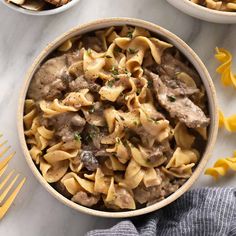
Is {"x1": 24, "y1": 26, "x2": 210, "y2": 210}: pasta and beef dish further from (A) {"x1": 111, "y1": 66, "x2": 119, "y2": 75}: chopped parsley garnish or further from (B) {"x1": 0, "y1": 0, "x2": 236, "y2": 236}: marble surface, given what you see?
(B) {"x1": 0, "y1": 0, "x2": 236, "y2": 236}: marble surface

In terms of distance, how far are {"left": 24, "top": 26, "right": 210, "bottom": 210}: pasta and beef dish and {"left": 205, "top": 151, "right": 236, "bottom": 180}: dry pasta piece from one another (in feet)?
0.50

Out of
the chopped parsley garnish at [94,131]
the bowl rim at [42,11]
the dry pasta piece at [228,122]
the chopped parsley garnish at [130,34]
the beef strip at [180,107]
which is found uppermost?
the bowl rim at [42,11]

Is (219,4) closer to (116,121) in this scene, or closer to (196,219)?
(116,121)

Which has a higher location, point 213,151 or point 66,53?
point 66,53

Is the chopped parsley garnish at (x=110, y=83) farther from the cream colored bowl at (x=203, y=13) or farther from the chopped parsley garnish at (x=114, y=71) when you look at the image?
the cream colored bowl at (x=203, y=13)

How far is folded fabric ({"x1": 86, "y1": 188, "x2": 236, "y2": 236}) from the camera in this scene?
8.91ft

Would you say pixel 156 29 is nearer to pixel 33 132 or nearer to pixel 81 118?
pixel 81 118

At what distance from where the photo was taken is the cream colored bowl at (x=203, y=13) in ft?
8.79

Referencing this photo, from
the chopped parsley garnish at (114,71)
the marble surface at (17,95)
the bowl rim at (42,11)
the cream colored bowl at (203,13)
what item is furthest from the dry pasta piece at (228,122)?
the bowl rim at (42,11)

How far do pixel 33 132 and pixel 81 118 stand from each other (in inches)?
9.1

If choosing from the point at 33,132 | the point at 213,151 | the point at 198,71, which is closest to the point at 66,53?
the point at 33,132

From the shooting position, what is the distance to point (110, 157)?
2664mm

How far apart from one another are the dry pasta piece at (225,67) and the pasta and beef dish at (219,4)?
0.65ft

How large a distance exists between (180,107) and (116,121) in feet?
0.96
